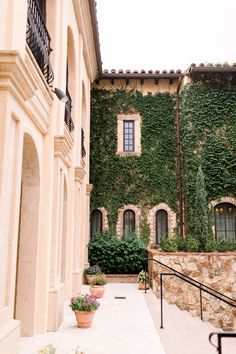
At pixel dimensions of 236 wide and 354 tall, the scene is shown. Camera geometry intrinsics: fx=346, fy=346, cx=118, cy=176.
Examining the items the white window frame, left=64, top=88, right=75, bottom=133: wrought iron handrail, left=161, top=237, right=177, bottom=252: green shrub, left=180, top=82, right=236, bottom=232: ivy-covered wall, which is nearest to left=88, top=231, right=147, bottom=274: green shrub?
left=161, top=237, right=177, bottom=252: green shrub

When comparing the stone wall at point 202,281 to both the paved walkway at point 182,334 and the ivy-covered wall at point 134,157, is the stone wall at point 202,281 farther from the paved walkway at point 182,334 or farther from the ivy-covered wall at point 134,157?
the ivy-covered wall at point 134,157

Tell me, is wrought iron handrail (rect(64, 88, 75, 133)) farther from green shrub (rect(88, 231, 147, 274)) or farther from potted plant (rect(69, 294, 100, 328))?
green shrub (rect(88, 231, 147, 274))

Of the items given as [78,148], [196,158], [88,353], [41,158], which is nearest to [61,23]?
[41,158]

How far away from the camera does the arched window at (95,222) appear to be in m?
16.6

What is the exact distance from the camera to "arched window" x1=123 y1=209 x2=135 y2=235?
54.7ft

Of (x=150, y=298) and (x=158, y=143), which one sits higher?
(x=158, y=143)

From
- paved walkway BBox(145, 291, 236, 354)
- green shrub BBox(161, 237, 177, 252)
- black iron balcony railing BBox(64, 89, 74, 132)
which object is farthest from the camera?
green shrub BBox(161, 237, 177, 252)

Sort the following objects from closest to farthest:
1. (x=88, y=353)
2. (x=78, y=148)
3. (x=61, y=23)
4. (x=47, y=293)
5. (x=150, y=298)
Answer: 1. (x=88, y=353)
2. (x=47, y=293)
3. (x=61, y=23)
4. (x=150, y=298)
5. (x=78, y=148)

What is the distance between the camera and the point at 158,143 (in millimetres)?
17250

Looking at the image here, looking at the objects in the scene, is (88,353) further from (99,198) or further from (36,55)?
(99,198)

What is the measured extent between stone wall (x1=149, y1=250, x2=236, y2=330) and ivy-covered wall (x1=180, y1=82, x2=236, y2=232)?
3.00 metres

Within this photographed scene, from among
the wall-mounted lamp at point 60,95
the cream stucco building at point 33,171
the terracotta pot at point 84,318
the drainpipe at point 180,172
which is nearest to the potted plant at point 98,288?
the cream stucco building at point 33,171

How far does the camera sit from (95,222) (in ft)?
54.9

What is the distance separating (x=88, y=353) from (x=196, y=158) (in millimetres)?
11661
